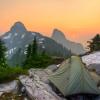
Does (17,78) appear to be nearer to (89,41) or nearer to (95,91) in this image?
(95,91)

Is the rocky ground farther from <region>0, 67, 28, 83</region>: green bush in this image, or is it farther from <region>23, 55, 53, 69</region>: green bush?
<region>23, 55, 53, 69</region>: green bush

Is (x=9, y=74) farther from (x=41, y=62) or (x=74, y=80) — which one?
(x=41, y=62)

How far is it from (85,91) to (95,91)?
99 cm

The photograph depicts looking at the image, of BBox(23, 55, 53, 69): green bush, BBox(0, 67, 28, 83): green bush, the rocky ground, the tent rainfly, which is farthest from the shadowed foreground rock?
BBox(23, 55, 53, 69): green bush

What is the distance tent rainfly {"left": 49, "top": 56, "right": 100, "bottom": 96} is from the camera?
1186 inches

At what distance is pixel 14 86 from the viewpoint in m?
32.1

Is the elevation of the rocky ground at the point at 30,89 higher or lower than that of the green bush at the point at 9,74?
lower

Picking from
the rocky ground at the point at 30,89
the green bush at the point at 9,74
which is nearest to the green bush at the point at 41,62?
the green bush at the point at 9,74

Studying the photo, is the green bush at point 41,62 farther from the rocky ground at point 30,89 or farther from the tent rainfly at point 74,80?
the tent rainfly at point 74,80

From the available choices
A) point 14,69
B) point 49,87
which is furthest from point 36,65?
point 49,87

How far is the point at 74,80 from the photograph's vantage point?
3036cm

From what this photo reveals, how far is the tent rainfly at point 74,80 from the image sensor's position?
98.8 feet

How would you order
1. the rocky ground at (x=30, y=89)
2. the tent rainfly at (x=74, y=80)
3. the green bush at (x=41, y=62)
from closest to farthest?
the rocky ground at (x=30, y=89) < the tent rainfly at (x=74, y=80) < the green bush at (x=41, y=62)

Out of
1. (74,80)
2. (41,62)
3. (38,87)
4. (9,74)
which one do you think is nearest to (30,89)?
→ (38,87)
